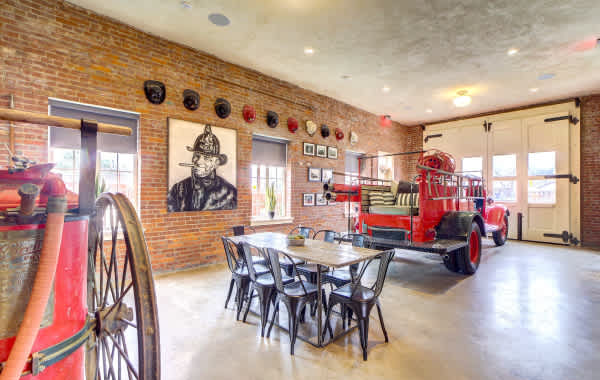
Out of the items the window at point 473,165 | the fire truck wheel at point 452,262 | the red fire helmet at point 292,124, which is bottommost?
the fire truck wheel at point 452,262

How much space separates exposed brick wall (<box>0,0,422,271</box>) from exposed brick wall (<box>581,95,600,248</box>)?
267 inches

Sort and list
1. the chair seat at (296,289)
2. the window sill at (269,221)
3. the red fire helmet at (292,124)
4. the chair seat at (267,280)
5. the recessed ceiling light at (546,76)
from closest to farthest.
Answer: the chair seat at (296,289), the chair seat at (267,280), the window sill at (269,221), the recessed ceiling light at (546,76), the red fire helmet at (292,124)

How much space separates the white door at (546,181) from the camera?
7.04 meters

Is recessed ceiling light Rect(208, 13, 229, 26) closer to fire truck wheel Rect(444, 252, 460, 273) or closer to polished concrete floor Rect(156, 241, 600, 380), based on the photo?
polished concrete floor Rect(156, 241, 600, 380)

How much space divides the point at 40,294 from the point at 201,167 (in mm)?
4225

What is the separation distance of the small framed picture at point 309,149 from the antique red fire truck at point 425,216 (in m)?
1.97

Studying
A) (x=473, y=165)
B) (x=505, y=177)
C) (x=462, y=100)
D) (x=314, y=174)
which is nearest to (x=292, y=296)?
(x=314, y=174)

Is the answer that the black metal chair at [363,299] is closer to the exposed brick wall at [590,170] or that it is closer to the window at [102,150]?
the window at [102,150]


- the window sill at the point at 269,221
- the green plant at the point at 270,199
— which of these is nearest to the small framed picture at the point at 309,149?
the green plant at the point at 270,199

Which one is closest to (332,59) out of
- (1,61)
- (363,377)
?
(1,61)

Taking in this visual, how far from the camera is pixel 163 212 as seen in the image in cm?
424

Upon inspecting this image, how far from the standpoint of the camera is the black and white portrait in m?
4.33

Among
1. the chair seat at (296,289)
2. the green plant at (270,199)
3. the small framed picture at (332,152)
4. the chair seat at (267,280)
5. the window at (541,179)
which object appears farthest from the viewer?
the window at (541,179)

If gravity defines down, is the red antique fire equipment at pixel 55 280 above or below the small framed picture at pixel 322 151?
below
